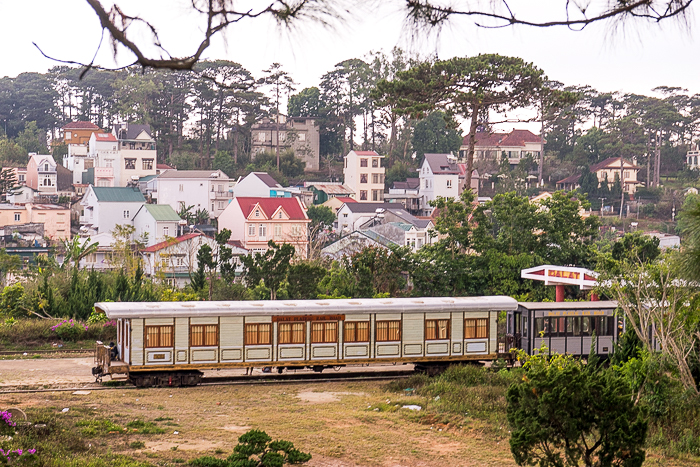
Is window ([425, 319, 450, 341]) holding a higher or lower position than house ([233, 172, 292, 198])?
lower

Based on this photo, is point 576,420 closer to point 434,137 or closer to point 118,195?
point 118,195

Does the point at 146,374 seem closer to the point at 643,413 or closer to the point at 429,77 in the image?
the point at 643,413

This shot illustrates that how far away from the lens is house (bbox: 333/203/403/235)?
73.1 metres

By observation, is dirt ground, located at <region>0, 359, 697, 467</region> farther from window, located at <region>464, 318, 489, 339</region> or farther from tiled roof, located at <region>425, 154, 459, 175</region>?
tiled roof, located at <region>425, 154, 459, 175</region>

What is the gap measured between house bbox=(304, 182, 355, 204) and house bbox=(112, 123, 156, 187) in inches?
665

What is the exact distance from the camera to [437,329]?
70.6 ft

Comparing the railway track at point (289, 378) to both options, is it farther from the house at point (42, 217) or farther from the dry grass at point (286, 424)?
the house at point (42, 217)

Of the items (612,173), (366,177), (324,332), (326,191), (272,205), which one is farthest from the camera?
(612,173)

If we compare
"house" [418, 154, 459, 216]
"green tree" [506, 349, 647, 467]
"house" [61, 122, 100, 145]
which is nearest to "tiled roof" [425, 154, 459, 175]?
"house" [418, 154, 459, 216]

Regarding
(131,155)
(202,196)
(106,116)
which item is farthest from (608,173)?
(106,116)

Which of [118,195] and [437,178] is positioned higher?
[437,178]

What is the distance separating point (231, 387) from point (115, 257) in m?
24.3

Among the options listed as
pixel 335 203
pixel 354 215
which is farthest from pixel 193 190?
pixel 354 215

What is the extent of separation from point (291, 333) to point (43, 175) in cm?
6793
